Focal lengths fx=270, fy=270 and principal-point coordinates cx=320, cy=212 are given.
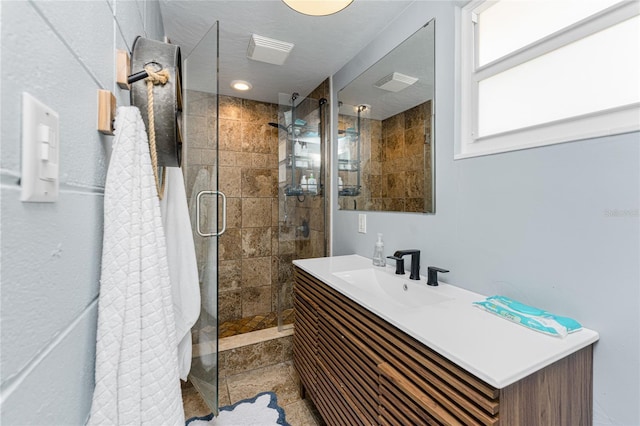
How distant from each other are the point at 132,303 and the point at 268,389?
1715 millimetres

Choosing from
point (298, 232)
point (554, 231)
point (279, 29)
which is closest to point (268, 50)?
point (279, 29)

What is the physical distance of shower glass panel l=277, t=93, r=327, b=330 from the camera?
2.53m

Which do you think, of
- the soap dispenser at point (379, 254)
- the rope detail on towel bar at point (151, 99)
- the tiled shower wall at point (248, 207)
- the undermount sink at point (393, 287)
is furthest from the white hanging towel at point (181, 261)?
the tiled shower wall at point (248, 207)

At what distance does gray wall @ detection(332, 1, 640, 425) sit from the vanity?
75 millimetres

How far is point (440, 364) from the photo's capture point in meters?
0.77

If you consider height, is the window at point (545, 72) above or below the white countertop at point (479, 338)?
above

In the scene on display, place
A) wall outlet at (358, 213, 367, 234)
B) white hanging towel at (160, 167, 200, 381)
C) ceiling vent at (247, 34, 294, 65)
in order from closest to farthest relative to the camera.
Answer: white hanging towel at (160, 167, 200, 381) < ceiling vent at (247, 34, 294, 65) < wall outlet at (358, 213, 367, 234)

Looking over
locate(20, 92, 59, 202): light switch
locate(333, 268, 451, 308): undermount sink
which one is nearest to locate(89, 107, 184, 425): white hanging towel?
locate(20, 92, 59, 202): light switch

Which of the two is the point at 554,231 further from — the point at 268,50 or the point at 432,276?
the point at 268,50

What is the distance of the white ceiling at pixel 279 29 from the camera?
157cm

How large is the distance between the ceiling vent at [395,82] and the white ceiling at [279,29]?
0.32 m

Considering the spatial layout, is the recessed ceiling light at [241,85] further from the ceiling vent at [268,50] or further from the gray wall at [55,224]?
the gray wall at [55,224]

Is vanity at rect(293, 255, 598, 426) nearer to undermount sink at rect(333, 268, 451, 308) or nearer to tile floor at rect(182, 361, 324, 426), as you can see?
undermount sink at rect(333, 268, 451, 308)

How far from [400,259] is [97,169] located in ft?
4.37
